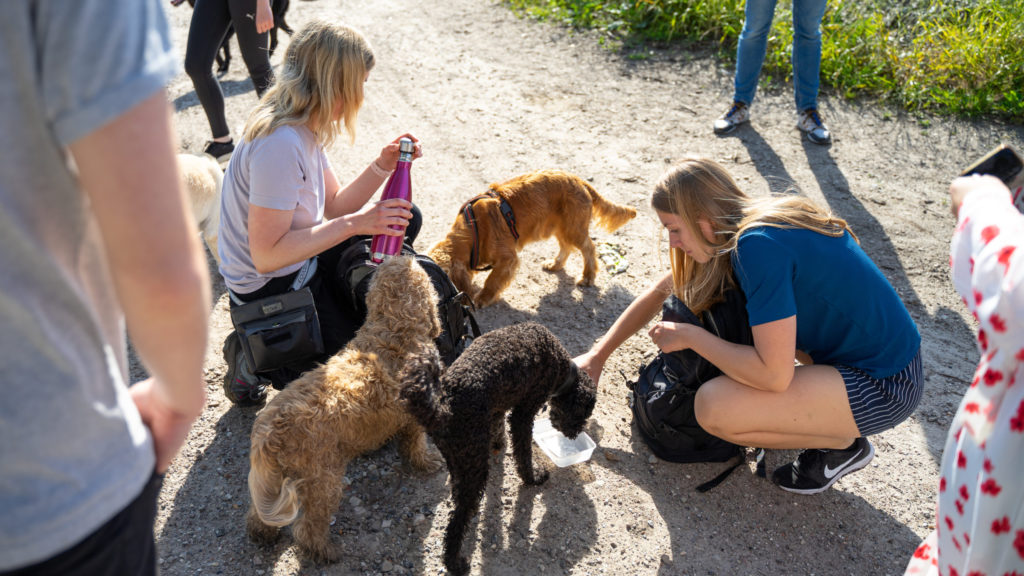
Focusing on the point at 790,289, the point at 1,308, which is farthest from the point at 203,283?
the point at 790,289

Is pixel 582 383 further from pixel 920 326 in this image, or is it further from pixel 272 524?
pixel 920 326

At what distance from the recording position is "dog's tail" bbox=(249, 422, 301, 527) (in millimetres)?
2373

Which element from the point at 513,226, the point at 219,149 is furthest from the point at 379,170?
the point at 219,149

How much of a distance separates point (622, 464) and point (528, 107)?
14.2 ft

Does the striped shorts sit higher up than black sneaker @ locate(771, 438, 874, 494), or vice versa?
the striped shorts

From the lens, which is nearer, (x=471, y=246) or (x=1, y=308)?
(x=1, y=308)

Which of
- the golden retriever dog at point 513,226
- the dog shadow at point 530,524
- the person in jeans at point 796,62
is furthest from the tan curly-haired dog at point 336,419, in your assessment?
the person in jeans at point 796,62

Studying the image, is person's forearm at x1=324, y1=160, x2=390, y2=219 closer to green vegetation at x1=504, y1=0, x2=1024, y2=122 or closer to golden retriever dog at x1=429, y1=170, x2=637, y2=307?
golden retriever dog at x1=429, y1=170, x2=637, y2=307

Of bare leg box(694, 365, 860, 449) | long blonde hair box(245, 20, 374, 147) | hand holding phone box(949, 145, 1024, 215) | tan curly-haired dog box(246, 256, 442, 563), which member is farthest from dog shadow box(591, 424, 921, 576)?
long blonde hair box(245, 20, 374, 147)

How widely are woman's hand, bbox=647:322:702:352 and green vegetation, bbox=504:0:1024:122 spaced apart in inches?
199

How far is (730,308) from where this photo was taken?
9.65 feet

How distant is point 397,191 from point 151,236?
208 centimetres

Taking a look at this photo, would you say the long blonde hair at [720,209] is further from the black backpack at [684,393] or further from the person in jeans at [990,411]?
the person in jeans at [990,411]

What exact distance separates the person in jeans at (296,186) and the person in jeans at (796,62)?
408 cm
